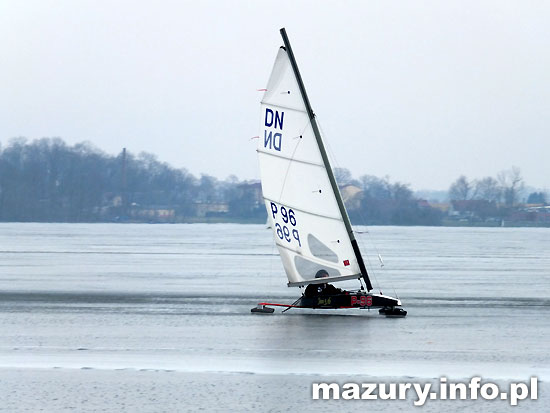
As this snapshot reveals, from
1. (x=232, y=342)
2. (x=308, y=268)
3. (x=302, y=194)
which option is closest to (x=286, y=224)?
(x=302, y=194)

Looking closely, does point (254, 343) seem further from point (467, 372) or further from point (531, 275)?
point (531, 275)

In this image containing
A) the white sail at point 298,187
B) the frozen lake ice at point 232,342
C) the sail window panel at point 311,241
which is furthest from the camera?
the sail window panel at point 311,241

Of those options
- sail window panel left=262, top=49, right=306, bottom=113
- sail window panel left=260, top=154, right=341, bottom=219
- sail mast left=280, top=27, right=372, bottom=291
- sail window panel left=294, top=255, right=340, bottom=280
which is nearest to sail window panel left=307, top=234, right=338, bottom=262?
sail window panel left=294, top=255, right=340, bottom=280

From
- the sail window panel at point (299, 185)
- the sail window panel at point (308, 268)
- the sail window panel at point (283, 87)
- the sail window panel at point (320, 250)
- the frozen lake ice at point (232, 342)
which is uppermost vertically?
the sail window panel at point (283, 87)

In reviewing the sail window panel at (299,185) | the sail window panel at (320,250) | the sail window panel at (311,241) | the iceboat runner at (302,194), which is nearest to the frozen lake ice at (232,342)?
the iceboat runner at (302,194)

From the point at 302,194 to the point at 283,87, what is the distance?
3.11 metres

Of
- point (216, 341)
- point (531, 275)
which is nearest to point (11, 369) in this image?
point (216, 341)

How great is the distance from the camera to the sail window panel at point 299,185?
30.4m

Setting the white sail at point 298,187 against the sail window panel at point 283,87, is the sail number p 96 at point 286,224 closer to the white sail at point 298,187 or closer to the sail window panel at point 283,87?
the white sail at point 298,187

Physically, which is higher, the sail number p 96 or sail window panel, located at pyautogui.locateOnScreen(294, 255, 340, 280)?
the sail number p 96

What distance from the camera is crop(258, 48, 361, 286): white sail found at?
3008cm

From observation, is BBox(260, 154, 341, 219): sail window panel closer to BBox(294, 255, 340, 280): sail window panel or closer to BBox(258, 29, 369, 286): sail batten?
BBox(258, 29, 369, 286): sail batten

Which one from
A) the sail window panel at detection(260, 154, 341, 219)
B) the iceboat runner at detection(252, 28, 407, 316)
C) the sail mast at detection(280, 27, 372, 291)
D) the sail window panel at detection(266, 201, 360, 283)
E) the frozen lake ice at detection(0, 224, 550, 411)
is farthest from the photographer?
the sail window panel at detection(260, 154, 341, 219)

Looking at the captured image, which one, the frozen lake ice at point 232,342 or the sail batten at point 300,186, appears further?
the sail batten at point 300,186
